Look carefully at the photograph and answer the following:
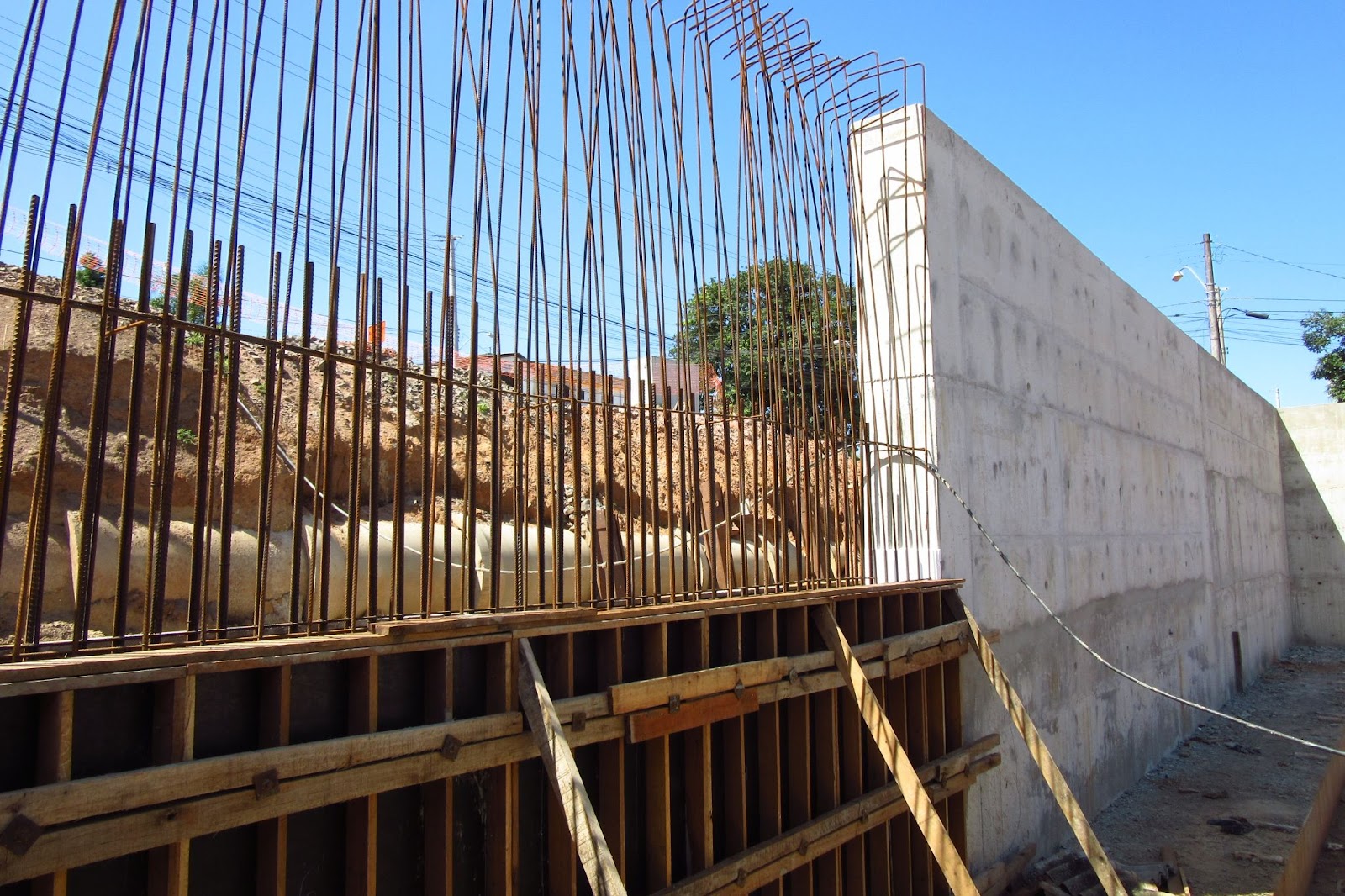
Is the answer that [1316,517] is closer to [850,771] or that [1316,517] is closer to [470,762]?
[850,771]

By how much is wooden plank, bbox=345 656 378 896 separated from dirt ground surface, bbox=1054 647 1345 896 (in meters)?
7.40

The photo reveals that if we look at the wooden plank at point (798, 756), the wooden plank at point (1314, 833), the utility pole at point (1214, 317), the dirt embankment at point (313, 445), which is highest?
the utility pole at point (1214, 317)

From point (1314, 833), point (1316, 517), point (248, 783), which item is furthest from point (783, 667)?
point (1316, 517)

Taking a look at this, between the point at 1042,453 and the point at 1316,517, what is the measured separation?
2005 centimetres

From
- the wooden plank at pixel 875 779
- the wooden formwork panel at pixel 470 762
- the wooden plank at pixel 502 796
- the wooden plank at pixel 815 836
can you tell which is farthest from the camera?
the wooden plank at pixel 875 779

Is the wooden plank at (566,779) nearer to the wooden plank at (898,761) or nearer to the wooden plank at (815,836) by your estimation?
the wooden plank at (815,836)

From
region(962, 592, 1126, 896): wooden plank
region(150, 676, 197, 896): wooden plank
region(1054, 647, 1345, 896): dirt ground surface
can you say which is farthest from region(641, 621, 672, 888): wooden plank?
region(1054, 647, 1345, 896): dirt ground surface

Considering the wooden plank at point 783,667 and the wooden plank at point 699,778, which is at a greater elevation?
the wooden plank at point 783,667

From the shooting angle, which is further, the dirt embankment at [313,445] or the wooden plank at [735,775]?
the wooden plank at [735,775]

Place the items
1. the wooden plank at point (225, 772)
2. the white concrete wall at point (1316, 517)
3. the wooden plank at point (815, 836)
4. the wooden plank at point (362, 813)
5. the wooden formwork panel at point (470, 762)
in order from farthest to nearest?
the white concrete wall at point (1316, 517) → the wooden plank at point (815, 836) → the wooden plank at point (362, 813) → the wooden formwork panel at point (470, 762) → the wooden plank at point (225, 772)

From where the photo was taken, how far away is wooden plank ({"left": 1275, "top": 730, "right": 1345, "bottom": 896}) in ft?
27.8

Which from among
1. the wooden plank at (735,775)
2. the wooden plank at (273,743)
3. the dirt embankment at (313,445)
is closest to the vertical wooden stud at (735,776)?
the wooden plank at (735,775)

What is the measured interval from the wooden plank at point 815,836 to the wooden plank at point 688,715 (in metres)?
0.73

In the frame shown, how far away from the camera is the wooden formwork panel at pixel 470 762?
278cm
